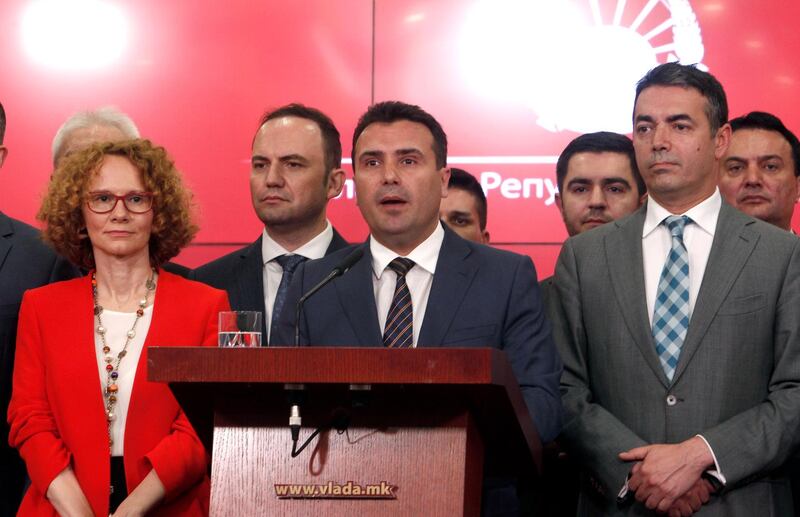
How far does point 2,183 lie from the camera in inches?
195

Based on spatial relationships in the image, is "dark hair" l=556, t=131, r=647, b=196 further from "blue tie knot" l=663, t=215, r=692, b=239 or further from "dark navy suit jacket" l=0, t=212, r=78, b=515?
"dark navy suit jacket" l=0, t=212, r=78, b=515

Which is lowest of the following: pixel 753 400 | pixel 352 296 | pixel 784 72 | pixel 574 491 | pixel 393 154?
pixel 574 491

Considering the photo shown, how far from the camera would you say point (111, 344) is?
2.99 meters

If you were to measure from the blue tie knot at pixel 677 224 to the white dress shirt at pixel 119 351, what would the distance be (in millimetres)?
1434

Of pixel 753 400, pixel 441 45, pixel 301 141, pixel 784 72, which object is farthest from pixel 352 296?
pixel 784 72

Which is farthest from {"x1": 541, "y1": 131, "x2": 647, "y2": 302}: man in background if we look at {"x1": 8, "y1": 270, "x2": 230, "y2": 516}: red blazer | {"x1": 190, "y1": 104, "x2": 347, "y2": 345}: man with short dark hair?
{"x1": 8, "y1": 270, "x2": 230, "y2": 516}: red blazer

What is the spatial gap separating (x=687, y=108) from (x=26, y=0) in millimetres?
3099

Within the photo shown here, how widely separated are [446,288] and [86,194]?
39.8 inches

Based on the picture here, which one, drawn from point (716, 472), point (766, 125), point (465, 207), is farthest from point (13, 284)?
point (766, 125)

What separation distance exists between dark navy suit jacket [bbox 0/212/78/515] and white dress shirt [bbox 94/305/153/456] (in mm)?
463

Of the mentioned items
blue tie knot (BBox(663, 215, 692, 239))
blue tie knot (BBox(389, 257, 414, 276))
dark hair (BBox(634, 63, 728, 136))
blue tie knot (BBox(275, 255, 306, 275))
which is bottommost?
blue tie knot (BBox(275, 255, 306, 275))

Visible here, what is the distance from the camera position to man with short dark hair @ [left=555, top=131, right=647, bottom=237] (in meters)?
4.12

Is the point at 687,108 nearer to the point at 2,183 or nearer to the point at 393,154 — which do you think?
the point at 393,154

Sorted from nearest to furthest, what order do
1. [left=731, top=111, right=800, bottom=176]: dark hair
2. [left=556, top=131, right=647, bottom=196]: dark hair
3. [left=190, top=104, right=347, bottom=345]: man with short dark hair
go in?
[left=190, top=104, right=347, bottom=345]: man with short dark hair < [left=556, top=131, right=647, bottom=196]: dark hair < [left=731, top=111, right=800, bottom=176]: dark hair
